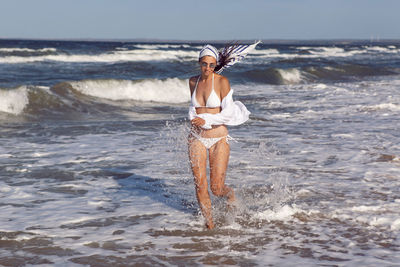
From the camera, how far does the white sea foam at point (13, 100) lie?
15.3m

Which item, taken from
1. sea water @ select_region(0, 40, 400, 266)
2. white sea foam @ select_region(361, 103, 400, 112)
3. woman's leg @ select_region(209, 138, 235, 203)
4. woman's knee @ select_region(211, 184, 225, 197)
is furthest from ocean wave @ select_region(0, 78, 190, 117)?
woman's leg @ select_region(209, 138, 235, 203)

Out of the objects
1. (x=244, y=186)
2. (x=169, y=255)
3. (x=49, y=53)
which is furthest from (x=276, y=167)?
(x=49, y=53)

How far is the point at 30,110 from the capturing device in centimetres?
1505

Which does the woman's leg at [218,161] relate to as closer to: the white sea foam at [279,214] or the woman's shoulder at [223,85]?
the woman's shoulder at [223,85]

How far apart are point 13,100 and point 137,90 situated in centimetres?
604

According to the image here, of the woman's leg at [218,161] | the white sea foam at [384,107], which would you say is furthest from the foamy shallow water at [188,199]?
the white sea foam at [384,107]

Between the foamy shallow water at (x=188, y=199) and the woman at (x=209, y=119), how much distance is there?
503 mm

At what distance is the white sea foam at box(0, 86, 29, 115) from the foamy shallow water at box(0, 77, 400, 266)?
3712 millimetres

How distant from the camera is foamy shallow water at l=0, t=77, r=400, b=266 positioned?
486cm

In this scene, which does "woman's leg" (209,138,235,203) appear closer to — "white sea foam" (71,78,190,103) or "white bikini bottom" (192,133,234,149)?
"white bikini bottom" (192,133,234,149)

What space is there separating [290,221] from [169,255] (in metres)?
1.47

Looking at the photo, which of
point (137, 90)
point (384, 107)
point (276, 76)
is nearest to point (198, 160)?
point (384, 107)

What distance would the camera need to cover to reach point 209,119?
5.30 m

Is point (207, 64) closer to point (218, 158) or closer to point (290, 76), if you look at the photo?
point (218, 158)
